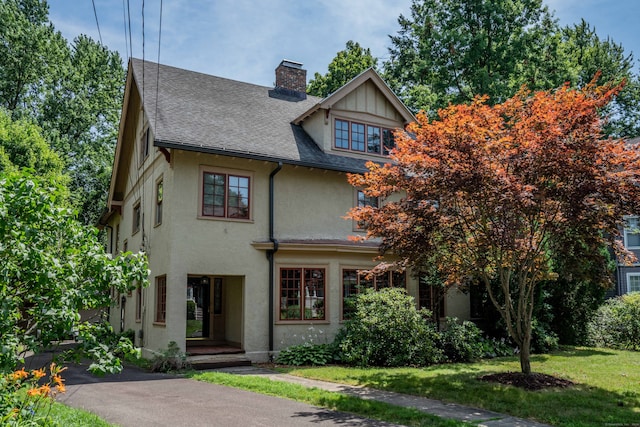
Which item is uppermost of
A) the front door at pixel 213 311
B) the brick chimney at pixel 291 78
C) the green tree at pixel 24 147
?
the brick chimney at pixel 291 78

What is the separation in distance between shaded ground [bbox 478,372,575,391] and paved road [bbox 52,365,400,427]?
3997 mm

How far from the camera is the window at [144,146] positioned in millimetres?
17953

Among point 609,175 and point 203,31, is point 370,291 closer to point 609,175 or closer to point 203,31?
point 609,175

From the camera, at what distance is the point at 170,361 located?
42.9ft

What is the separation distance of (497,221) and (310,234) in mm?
6941

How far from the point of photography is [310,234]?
16297 millimetres

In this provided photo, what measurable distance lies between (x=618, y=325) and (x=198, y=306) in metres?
16.8

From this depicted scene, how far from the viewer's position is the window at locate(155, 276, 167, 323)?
590 inches

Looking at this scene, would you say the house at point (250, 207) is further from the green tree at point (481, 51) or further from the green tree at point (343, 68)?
the green tree at point (343, 68)

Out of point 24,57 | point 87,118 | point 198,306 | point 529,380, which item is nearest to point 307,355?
point 529,380

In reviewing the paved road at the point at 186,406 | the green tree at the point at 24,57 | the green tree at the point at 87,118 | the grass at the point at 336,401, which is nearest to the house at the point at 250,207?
the paved road at the point at 186,406

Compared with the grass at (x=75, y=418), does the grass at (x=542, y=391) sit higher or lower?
lower

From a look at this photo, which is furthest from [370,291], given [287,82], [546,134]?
[287,82]

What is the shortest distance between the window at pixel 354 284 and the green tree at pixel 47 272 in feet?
34.3
